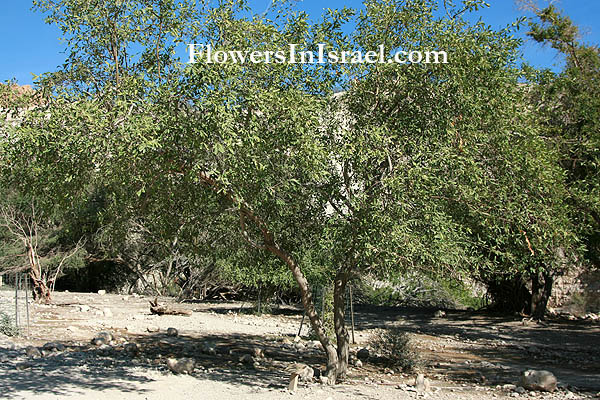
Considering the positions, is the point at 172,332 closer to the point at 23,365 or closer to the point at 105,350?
the point at 105,350

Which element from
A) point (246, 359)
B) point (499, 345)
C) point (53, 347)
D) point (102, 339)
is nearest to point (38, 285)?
point (102, 339)

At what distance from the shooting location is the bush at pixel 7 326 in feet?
40.3

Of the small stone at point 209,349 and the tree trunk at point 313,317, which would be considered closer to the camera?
the tree trunk at point 313,317

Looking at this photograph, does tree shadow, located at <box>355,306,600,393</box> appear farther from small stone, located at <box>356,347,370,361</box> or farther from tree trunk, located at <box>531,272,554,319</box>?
small stone, located at <box>356,347,370,361</box>

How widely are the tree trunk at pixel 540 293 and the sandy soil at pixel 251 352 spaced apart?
603 mm

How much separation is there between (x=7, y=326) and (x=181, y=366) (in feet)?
17.3

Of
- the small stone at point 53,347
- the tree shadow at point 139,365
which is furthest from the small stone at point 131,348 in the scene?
the small stone at point 53,347

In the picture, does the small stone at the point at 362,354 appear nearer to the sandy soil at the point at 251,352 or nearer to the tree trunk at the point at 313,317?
the sandy soil at the point at 251,352

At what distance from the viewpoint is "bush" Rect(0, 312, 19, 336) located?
12297 millimetres

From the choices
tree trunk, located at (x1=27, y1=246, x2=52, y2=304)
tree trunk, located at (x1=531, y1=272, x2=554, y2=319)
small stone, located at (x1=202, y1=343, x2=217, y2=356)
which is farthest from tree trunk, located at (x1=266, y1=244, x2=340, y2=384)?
tree trunk, located at (x1=27, y1=246, x2=52, y2=304)

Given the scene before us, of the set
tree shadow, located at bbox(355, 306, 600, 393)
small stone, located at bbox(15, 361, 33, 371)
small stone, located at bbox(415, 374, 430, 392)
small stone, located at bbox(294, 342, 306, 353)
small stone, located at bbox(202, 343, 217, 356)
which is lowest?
tree shadow, located at bbox(355, 306, 600, 393)

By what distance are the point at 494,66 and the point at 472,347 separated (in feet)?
28.9

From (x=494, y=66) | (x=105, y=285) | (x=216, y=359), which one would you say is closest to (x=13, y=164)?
(x=216, y=359)

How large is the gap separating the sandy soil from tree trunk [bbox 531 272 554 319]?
60cm
